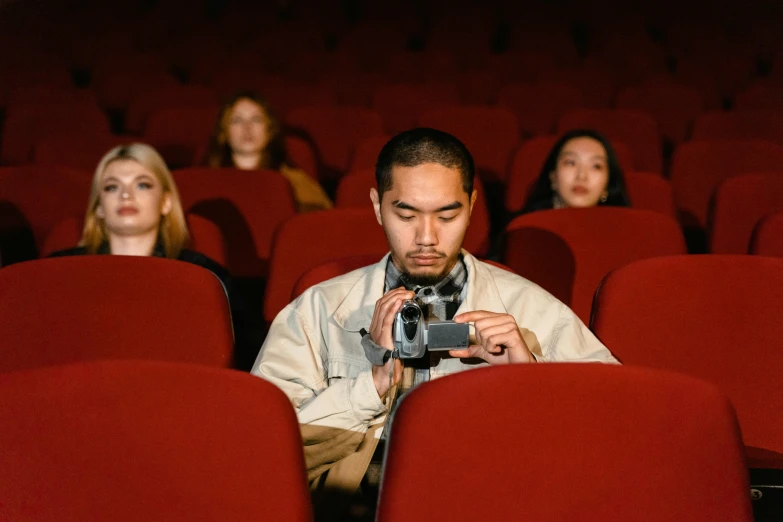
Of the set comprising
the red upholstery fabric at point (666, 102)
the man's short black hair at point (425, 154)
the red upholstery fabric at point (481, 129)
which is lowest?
the man's short black hair at point (425, 154)

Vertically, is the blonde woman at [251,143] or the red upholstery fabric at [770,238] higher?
the blonde woman at [251,143]

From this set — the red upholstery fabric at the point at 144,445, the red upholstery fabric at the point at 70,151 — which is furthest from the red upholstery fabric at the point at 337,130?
the red upholstery fabric at the point at 144,445

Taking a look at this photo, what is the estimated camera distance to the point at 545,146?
138 inches

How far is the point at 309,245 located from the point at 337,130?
1.92m

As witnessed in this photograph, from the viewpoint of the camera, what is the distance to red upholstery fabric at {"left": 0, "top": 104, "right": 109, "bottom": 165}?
3.98 metres

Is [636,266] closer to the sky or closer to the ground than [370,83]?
closer to the ground

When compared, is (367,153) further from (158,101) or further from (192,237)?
(158,101)

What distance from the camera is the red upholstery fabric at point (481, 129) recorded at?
13.4ft

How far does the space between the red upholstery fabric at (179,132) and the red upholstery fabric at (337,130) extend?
475 mm

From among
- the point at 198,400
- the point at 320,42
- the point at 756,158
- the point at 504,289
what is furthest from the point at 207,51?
the point at 198,400

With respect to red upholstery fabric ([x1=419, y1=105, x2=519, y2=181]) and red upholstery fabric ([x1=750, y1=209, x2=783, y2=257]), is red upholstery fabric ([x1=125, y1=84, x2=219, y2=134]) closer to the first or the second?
red upholstery fabric ([x1=419, y1=105, x2=519, y2=181])

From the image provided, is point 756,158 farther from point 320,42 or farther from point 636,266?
point 320,42

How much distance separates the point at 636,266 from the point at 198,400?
3.20ft

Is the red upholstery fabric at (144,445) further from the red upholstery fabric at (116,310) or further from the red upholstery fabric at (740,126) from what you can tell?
the red upholstery fabric at (740,126)
